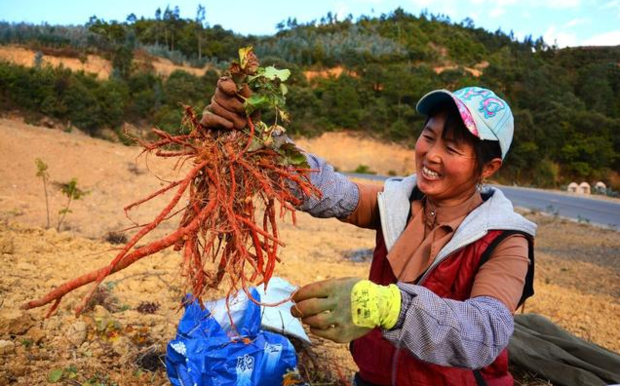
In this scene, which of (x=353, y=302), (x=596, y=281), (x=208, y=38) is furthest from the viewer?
(x=208, y=38)

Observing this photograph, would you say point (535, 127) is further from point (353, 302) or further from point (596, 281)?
point (353, 302)

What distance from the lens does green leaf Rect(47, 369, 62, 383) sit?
198 cm

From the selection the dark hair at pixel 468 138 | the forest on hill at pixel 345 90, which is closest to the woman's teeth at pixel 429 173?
the dark hair at pixel 468 138

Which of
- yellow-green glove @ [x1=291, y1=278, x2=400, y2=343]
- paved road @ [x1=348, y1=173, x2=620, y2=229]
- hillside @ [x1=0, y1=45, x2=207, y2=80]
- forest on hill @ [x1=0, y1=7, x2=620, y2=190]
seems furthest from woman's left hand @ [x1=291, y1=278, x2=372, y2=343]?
hillside @ [x1=0, y1=45, x2=207, y2=80]

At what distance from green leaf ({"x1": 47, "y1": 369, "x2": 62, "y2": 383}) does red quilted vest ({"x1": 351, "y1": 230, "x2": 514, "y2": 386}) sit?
134 centimetres

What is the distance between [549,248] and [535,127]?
16.4 metres

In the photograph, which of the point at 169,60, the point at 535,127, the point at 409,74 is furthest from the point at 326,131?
→ the point at 169,60

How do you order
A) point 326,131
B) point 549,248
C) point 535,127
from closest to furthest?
1. point 549,248
2. point 535,127
3. point 326,131

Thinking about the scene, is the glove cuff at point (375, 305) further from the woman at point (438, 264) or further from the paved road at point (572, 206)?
the paved road at point (572, 206)

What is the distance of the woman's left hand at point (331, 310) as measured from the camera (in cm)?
124

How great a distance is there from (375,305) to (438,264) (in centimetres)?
44

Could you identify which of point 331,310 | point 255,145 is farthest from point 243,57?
point 331,310

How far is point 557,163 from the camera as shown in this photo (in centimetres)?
2220

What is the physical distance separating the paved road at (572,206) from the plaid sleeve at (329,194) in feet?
32.7
